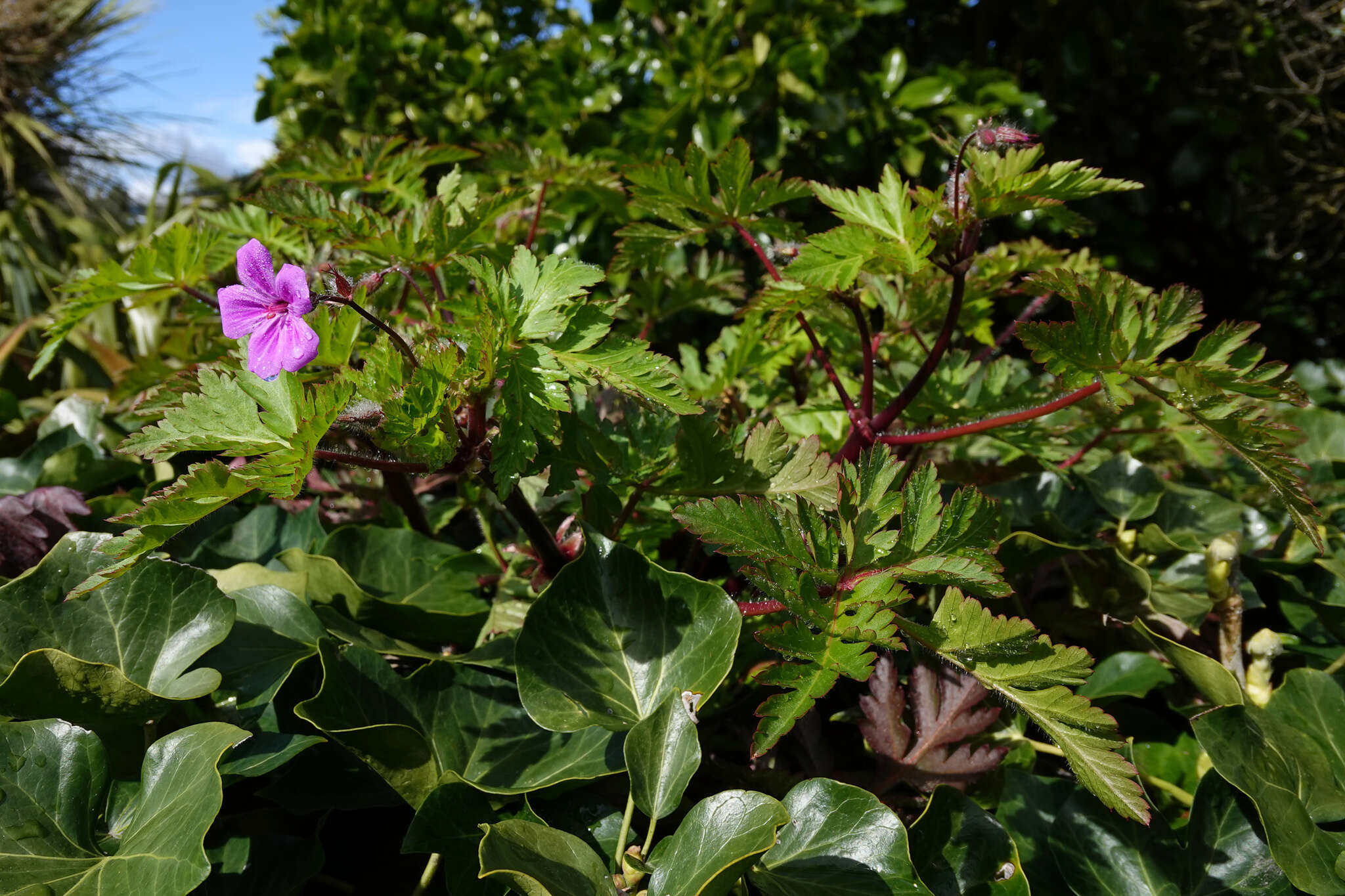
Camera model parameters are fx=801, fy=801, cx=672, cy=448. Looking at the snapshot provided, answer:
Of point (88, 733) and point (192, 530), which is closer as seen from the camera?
point (88, 733)

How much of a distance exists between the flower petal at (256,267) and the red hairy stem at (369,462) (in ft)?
0.52

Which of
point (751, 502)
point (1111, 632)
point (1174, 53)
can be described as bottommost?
point (1111, 632)

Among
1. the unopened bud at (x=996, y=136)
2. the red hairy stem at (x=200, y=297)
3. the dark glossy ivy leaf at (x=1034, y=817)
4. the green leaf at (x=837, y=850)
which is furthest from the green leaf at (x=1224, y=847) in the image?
the red hairy stem at (x=200, y=297)

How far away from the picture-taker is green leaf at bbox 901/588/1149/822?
62 centimetres

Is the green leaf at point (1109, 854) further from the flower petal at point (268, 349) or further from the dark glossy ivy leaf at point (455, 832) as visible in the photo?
the flower petal at point (268, 349)

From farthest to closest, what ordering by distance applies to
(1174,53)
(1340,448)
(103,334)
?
(1174,53) → (103,334) → (1340,448)

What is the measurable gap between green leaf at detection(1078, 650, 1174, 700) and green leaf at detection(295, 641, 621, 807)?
0.55m

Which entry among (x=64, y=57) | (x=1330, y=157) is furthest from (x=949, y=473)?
(x=64, y=57)

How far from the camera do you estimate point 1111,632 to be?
1.04 m

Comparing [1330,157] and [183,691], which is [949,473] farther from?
[1330,157]

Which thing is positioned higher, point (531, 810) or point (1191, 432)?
point (1191, 432)

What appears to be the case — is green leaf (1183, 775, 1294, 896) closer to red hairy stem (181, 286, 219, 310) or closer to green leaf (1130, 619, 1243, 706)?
green leaf (1130, 619, 1243, 706)

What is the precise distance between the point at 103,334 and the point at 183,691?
2.51m

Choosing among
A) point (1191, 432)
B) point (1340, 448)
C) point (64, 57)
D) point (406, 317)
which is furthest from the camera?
point (64, 57)
